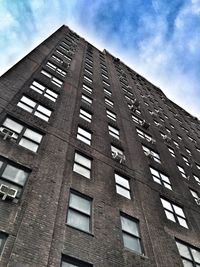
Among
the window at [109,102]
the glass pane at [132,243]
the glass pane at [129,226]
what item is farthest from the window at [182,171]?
the glass pane at [132,243]

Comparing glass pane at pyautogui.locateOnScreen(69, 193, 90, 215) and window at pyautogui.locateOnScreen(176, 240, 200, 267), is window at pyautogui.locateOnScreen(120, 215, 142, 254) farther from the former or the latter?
window at pyautogui.locateOnScreen(176, 240, 200, 267)

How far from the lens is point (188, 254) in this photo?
1212cm

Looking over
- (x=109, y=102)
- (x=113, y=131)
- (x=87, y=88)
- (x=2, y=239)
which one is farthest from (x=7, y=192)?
(x=109, y=102)

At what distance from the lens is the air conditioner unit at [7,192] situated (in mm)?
8359

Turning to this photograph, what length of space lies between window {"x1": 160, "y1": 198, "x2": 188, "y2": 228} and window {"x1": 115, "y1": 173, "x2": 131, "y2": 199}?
2.59 meters

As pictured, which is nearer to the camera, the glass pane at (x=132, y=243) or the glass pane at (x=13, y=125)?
the glass pane at (x=132, y=243)

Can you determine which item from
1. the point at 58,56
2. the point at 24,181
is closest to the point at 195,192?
the point at 24,181

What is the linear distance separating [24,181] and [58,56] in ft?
53.8

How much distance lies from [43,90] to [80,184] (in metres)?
7.64

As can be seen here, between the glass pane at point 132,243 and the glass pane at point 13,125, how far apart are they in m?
6.59

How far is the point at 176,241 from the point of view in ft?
40.8

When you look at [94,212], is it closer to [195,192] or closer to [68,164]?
[68,164]

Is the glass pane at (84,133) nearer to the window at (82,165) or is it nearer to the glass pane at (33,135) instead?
the window at (82,165)

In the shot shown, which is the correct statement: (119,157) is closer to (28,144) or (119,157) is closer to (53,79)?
(28,144)
